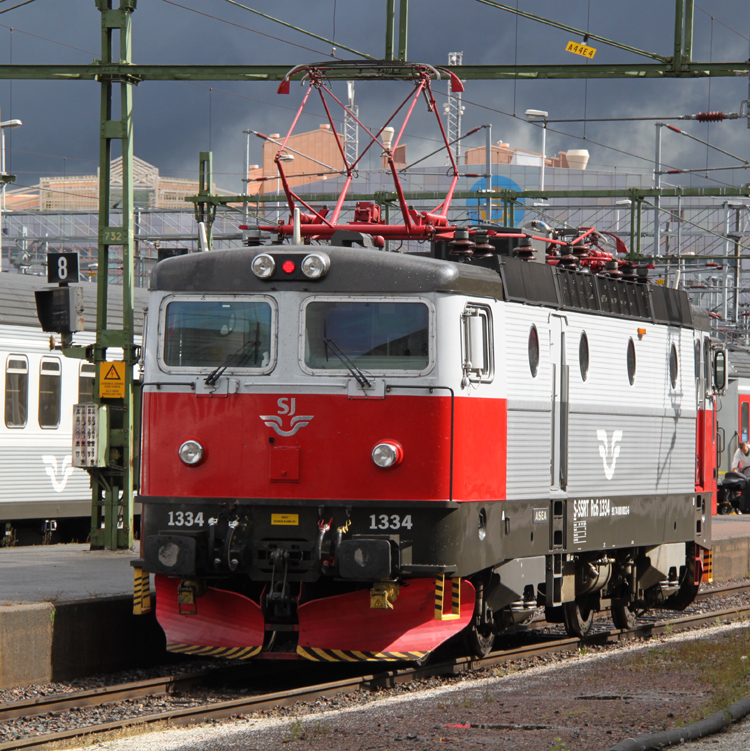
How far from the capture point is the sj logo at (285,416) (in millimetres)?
9809

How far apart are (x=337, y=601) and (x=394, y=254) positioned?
104 inches

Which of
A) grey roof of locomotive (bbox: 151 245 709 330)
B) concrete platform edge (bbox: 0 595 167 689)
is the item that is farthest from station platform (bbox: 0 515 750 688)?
grey roof of locomotive (bbox: 151 245 709 330)

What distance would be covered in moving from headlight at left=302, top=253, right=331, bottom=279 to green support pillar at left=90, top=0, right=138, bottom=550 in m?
6.51

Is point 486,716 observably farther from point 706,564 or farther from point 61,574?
point 706,564

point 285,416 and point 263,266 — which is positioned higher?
point 263,266

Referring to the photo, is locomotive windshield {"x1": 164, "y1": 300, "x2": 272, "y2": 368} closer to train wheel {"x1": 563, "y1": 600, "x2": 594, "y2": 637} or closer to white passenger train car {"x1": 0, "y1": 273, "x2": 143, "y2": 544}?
train wheel {"x1": 563, "y1": 600, "x2": 594, "y2": 637}

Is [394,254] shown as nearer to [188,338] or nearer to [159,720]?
[188,338]

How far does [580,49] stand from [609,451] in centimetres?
682

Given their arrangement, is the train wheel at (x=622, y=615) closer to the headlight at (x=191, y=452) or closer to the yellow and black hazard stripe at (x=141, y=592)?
the yellow and black hazard stripe at (x=141, y=592)

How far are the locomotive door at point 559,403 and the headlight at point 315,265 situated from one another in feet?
7.58

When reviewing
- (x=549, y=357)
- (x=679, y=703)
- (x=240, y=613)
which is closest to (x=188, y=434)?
(x=240, y=613)

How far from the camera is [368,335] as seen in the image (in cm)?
982

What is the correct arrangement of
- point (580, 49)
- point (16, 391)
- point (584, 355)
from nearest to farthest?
1. point (584, 355)
2. point (580, 49)
3. point (16, 391)

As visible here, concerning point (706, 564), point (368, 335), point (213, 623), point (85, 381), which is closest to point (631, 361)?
point (706, 564)
